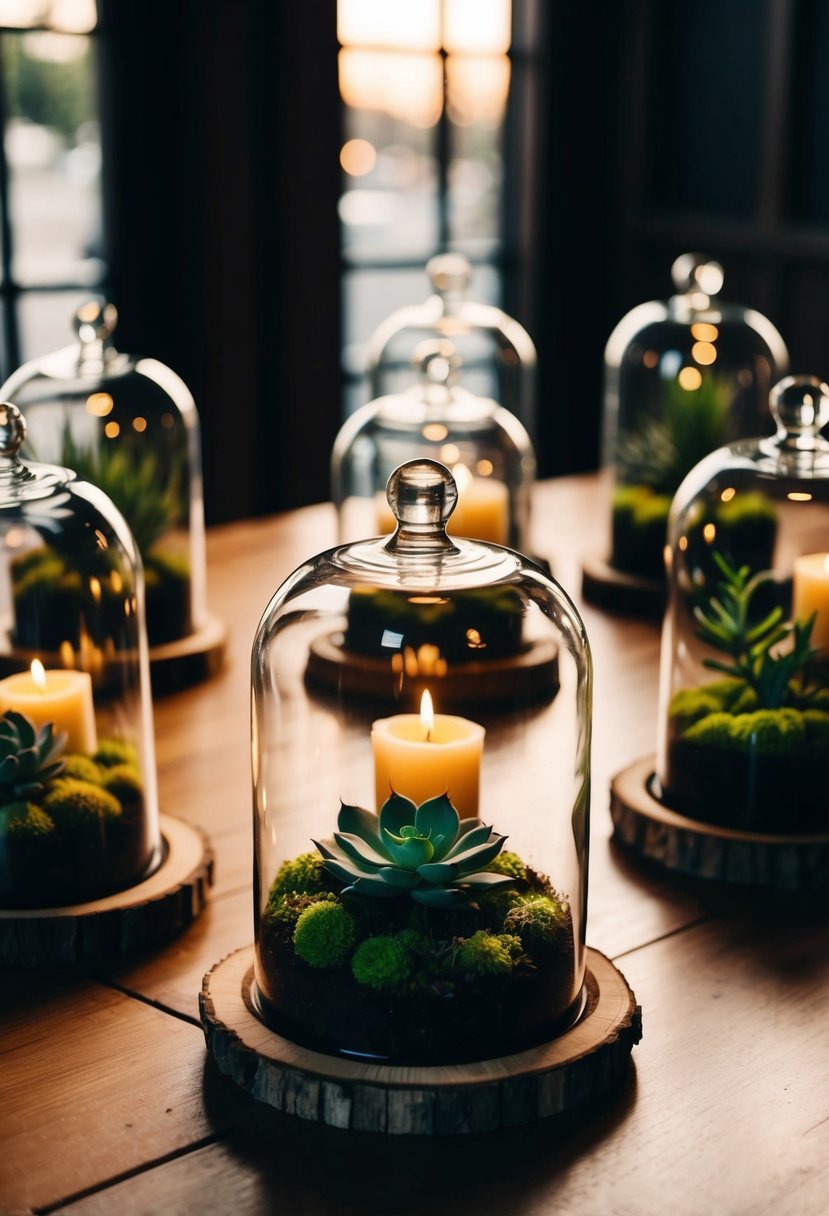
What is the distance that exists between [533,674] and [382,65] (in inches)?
107

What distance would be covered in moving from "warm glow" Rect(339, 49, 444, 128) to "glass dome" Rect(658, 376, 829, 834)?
220 cm

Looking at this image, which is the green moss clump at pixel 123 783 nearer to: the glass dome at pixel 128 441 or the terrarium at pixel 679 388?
the glass dome at pixel 128 441

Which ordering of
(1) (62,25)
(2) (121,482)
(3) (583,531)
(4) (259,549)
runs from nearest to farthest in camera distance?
(2) (121,482) < (4) (259,549) < (3) (583,531) < (1) (62,25)

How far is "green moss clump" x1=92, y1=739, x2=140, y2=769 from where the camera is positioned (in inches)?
47.6

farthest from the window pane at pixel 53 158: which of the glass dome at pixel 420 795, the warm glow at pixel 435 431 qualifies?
the glass dome at pixel 420 795

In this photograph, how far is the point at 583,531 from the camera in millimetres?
2293

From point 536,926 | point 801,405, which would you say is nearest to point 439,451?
point 801,405

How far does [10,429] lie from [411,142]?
255 centimetres

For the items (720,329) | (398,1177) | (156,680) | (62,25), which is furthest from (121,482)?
(62,25)

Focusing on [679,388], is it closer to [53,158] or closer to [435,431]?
[435,431]

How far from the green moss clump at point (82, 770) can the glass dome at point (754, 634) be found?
18.5 inches

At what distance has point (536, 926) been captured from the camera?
94 cm

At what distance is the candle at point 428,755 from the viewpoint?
A: 39.0 inches

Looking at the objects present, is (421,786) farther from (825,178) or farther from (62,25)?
(825,178)
